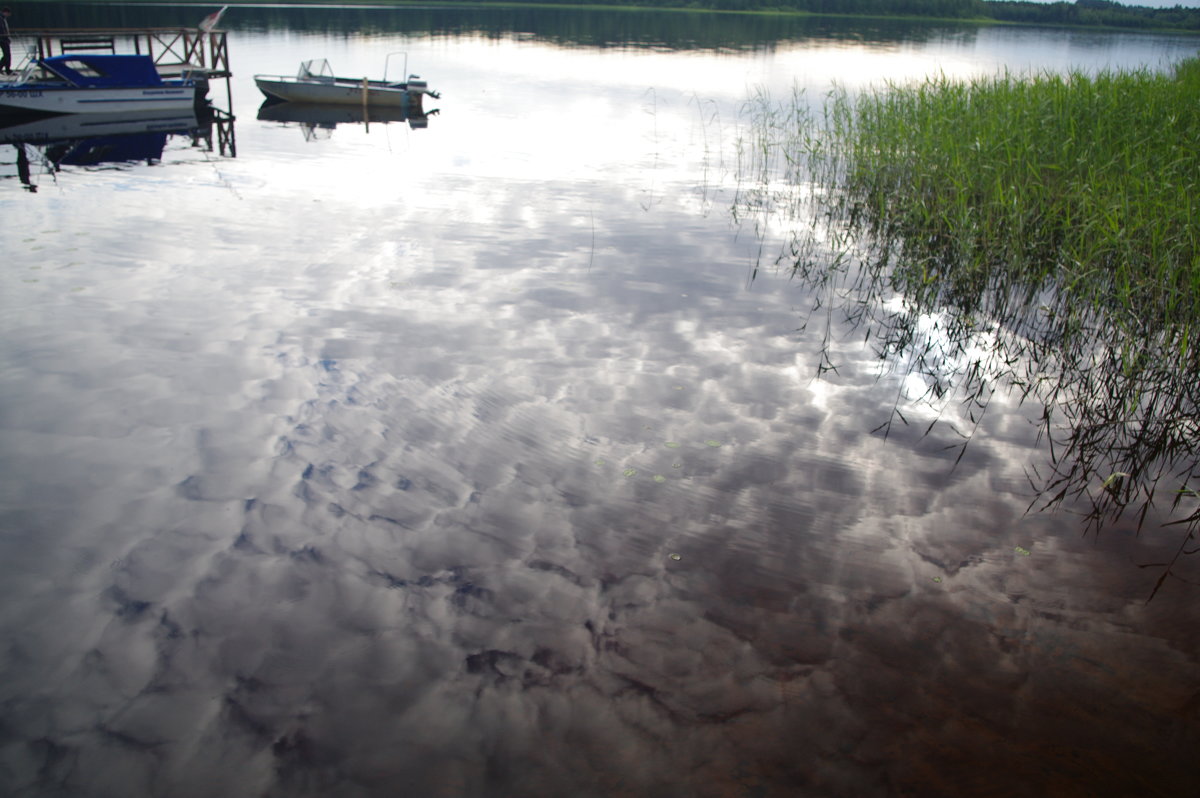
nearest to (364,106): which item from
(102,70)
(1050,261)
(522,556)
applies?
(102,70)

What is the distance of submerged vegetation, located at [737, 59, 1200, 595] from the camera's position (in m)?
5.58

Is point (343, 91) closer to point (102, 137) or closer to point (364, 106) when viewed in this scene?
point (364, 106)

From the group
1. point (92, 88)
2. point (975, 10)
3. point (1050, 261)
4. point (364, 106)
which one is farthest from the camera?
point (975, 10)

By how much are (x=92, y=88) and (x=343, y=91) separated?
6.32 meters

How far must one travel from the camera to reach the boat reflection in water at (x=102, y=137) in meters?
14.6

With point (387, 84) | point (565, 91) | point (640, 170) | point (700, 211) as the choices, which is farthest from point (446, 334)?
point (565, 91)

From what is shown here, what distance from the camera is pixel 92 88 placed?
18609 millimetres

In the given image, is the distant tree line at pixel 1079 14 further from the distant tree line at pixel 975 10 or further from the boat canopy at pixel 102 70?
the boat canopy at pixel 102 70

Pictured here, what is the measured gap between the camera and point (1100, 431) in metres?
5.70

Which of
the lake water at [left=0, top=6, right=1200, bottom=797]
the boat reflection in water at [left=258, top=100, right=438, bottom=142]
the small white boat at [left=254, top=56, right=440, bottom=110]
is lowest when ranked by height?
the lake water at [left=0, top=6, right=1200, bottom=797]

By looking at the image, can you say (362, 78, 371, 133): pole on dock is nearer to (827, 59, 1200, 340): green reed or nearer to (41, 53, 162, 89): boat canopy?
(41, 53, 162, 89): boat canopy

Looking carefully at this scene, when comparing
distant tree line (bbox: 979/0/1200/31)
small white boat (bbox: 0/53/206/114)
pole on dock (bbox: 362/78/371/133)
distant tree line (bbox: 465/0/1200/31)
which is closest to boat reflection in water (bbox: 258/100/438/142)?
pole on dock (bbox: 362/78/371/133)

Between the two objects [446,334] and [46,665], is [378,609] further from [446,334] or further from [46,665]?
[446,334]

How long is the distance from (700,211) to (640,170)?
10.6 ft
